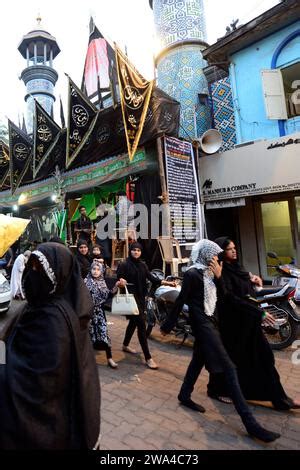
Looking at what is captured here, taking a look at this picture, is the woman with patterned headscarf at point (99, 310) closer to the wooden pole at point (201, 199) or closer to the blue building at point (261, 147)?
the wooden pole at point (201, 199)

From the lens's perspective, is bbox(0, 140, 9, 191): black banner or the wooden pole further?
bbox(0, 140, 9, 191): black banner

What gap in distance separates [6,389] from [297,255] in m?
8.48

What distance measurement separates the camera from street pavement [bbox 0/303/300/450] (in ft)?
8.39

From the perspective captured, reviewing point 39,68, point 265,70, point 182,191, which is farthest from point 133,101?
point 39,68

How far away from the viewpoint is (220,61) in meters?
9.79

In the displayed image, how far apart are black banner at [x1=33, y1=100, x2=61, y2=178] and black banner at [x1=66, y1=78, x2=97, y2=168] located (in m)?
1.67

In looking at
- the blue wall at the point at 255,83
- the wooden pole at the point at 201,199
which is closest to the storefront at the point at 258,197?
the wooden pole at the point at 201,199

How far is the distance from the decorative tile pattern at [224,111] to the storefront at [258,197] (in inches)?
82.4

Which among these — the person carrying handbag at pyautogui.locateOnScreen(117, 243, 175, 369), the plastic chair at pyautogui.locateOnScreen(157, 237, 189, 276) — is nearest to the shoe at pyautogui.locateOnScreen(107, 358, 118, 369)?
the person carrying handbag at pyautogui.locateOnScreen(117, 243, 175, 369)

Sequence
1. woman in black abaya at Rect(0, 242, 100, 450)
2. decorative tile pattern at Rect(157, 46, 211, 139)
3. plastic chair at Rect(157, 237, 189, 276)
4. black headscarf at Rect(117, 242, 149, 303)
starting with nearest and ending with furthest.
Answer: woman in black abaya at Rect(0, 242, 100, 450) → black headscarf at Rect(117, 242, 149, 303) → plastic chair at Rect(157, 237, 189, 276) → decorative tile pattern at Rect(157, 46, 211, 139)

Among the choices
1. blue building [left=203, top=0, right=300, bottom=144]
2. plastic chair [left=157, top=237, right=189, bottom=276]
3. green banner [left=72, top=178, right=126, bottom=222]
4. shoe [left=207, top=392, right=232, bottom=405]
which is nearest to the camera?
shoe [left=207, top=392, right=232, bottom=405]

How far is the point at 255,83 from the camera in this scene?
904 centimetres

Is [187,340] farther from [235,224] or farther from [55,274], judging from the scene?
[235,224]

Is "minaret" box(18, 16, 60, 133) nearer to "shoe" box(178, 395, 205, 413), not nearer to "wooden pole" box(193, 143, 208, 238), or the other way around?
"wooden pole" box(193, 143, 208, 238)
